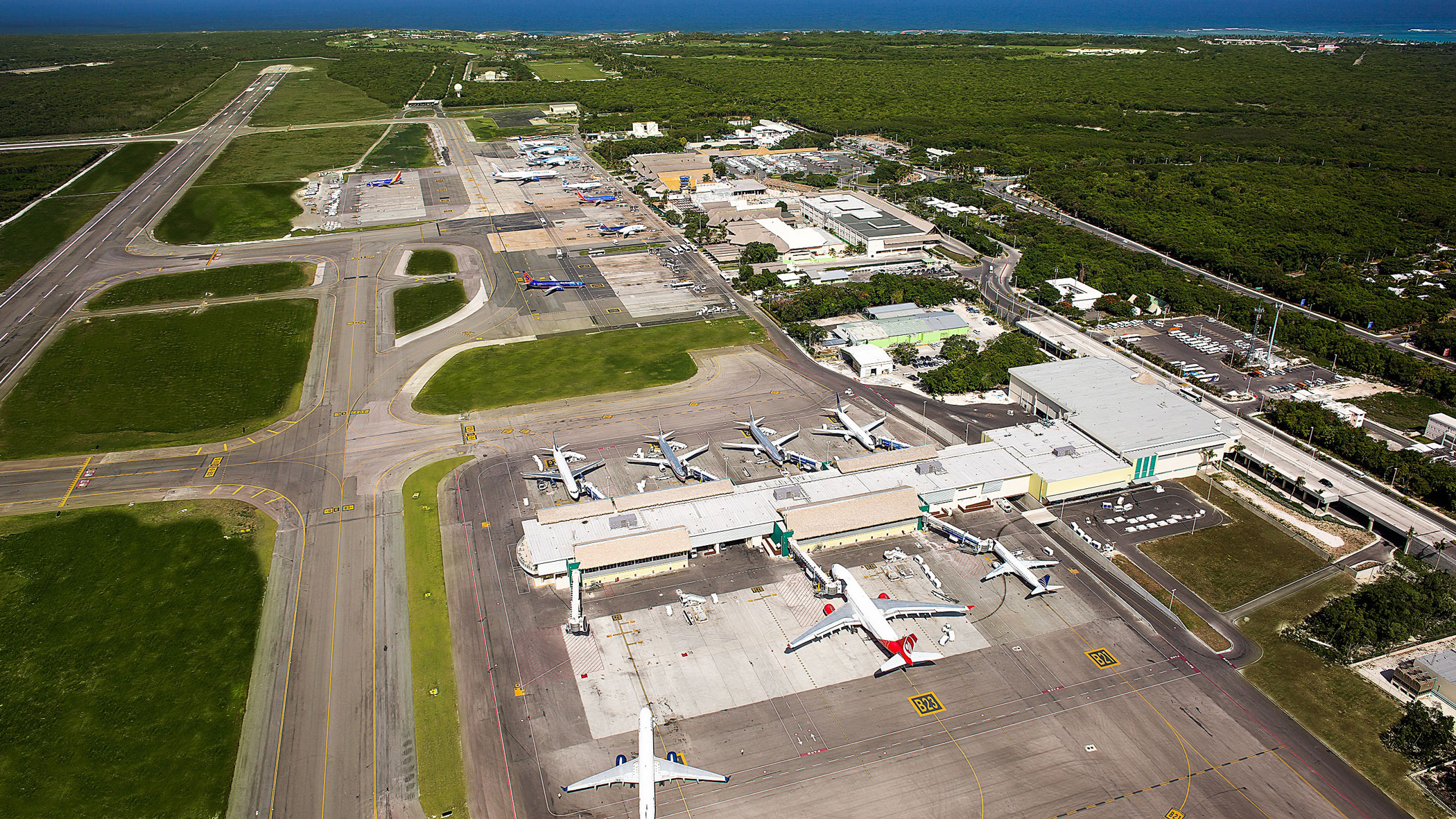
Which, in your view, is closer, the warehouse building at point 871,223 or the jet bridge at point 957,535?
the jet bridge at point 957,535

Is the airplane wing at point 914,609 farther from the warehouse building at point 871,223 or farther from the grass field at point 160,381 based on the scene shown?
the warehouse building at point 871,223

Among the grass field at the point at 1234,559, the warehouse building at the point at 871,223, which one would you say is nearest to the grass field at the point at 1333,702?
the grass field at the point at 1234,559

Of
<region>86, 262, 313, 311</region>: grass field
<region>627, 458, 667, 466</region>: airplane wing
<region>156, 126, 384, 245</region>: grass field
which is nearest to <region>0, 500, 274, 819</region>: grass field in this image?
<region>627, 458, 667, 466</region>: airplane wing

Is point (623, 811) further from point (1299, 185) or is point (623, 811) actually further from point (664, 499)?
point (1299, 185)

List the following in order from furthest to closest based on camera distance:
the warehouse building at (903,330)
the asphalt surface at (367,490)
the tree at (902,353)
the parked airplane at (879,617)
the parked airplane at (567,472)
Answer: the warehouse building at (903,330)
the tree at (902,353)
the parked airplane at (567,472)
the parked airplane at (879,617)
the asphalt surface at (367,490)

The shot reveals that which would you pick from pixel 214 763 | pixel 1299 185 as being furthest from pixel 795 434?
pixel 1299 185

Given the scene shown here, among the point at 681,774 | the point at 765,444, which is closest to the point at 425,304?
the point at 765,444
